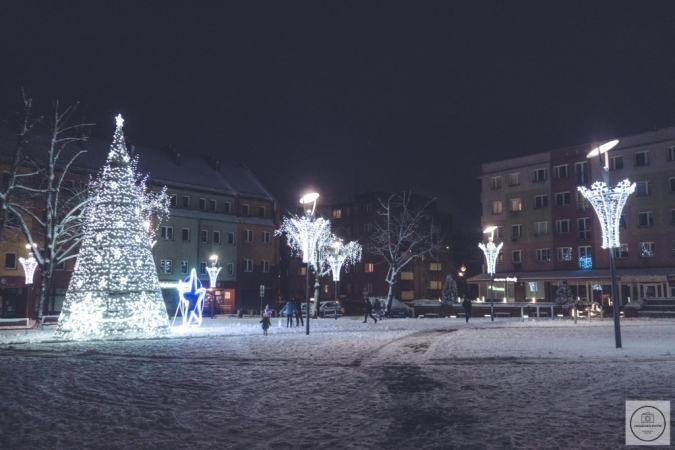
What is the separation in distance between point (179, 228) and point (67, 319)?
33.8 metres

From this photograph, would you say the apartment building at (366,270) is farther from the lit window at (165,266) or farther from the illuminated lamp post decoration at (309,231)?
the lit window at (165,266)

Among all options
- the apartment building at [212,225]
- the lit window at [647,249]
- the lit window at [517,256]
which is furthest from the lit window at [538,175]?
the apartment building at [212,225]

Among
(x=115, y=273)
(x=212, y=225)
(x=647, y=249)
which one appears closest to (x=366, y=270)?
(x=212, y=225)

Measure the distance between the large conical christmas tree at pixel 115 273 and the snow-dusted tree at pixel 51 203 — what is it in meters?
6.87

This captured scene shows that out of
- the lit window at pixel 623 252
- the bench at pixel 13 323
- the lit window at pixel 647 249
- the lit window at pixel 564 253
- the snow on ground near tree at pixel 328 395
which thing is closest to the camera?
the snow on ground near tree at pixel 328 395

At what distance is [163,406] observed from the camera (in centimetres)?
964

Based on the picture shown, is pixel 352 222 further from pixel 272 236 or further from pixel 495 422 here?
pixel 495 422

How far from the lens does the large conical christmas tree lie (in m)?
22.8

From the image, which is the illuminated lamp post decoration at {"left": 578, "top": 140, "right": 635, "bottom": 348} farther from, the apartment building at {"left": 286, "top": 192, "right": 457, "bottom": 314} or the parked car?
the apartment building at {"left": 286, "top": 192, "right": 457, "bottom": 314}

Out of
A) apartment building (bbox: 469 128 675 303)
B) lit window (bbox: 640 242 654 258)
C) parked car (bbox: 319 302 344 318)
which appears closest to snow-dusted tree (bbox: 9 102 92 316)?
parked car (bbox: 319 302 344 318)

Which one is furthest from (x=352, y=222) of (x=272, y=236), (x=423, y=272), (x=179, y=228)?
(x=179, y=228)

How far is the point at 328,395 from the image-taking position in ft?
34.9

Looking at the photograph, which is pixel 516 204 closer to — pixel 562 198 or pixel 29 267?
pixel 562 198

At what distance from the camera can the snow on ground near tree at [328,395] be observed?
7504 mm
